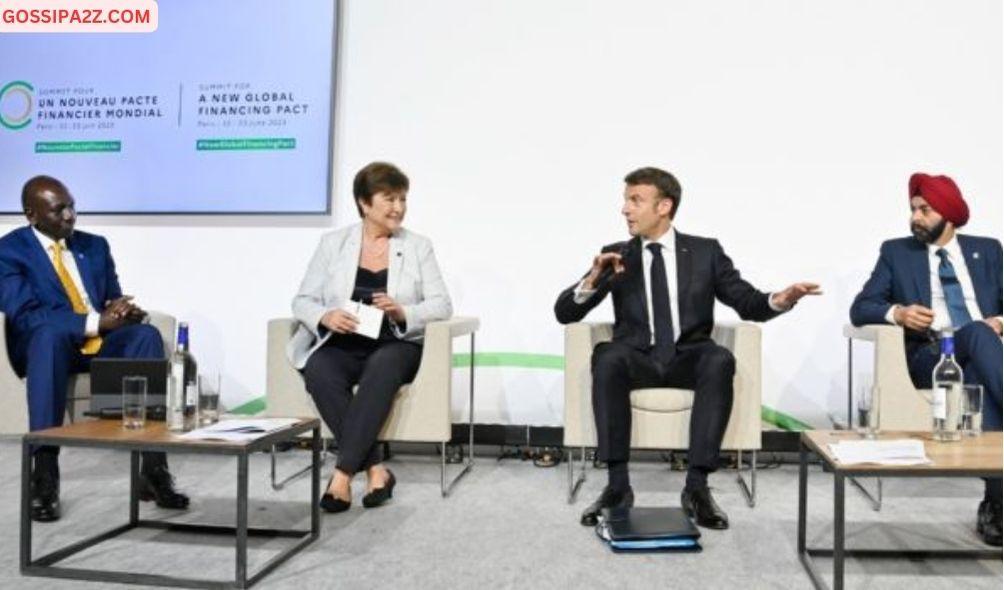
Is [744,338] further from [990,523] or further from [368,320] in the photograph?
[368,320]

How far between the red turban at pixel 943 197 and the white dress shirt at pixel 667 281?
769mm

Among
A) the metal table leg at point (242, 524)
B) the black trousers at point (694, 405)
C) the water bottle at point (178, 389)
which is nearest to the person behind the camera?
the metal table leg at point (242, 524)

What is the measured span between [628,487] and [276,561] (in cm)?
113

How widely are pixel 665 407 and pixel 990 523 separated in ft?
3.24

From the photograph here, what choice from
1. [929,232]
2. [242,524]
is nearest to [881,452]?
[242,524]

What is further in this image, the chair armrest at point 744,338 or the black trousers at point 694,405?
the chair armrest at point 744,338

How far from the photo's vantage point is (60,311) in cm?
329

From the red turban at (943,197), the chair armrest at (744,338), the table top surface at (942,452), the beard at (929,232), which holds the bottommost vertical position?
the table top surface at (942,452)

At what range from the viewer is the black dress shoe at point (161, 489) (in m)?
2.94

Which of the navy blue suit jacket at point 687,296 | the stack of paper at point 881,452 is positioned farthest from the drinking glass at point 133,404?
the stack of paper at point 881,452

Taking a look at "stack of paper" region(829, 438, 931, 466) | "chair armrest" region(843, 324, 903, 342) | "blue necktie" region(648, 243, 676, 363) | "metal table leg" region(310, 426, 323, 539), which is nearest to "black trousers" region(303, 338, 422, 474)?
"metal table leg" region(310, 426, 323, 539)

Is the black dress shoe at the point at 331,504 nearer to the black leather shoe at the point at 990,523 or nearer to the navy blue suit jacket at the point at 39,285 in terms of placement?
the navy blue suit jacket at the point at 39,285

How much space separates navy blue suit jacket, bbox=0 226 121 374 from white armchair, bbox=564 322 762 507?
1733 mm

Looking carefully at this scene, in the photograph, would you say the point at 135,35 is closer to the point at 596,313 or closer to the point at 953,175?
the point at 596,313
